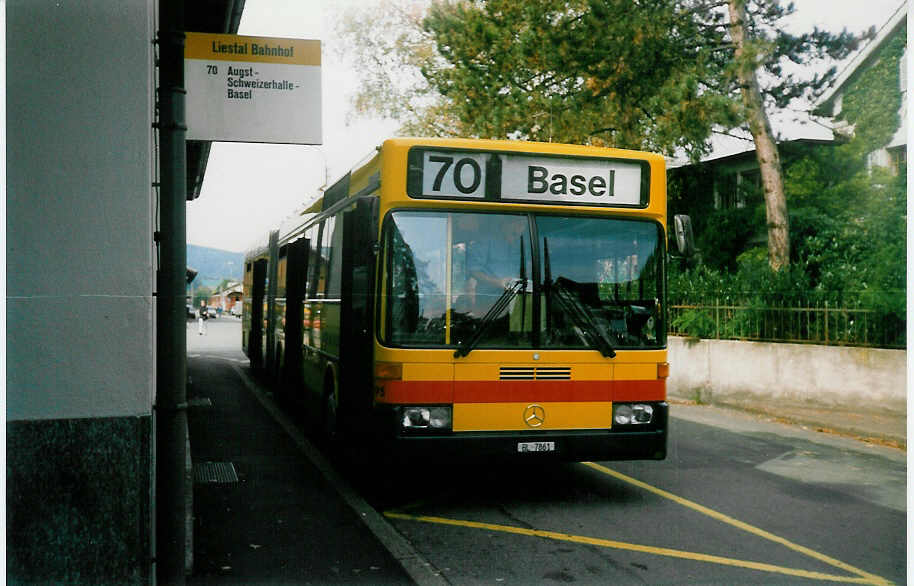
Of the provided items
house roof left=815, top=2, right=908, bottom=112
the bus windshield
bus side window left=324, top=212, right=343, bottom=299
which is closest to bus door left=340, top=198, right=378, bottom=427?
the bus windshield

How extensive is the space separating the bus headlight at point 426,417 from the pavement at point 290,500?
77 cm

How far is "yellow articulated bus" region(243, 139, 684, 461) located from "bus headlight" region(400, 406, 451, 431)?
1cm

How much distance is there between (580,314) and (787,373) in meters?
7.28

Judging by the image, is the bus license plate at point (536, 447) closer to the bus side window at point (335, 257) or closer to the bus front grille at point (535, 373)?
the bus front grille at point (535, 373)

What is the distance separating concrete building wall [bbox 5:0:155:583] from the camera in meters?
4.38

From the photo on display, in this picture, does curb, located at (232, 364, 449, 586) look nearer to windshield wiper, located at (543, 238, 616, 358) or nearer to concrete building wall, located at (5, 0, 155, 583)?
concrete building wall, located at (5, 0, 155, 583)

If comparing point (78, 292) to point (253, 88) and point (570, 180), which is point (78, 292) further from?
point (570, 180)

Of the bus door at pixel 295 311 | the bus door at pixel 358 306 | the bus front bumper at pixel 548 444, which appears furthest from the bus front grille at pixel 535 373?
the bus door at pixel 295 311

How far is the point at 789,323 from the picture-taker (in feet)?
44.5

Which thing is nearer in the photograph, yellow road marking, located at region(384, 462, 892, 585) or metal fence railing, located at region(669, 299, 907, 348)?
yellow road marking, located at region(384, 462, 892, 585)

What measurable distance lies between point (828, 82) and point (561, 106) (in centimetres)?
504

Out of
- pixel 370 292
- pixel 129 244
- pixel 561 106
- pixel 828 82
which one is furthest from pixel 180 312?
pixel 828 82

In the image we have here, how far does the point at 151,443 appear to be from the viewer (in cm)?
459

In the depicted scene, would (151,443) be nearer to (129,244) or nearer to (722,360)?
(129,244)
